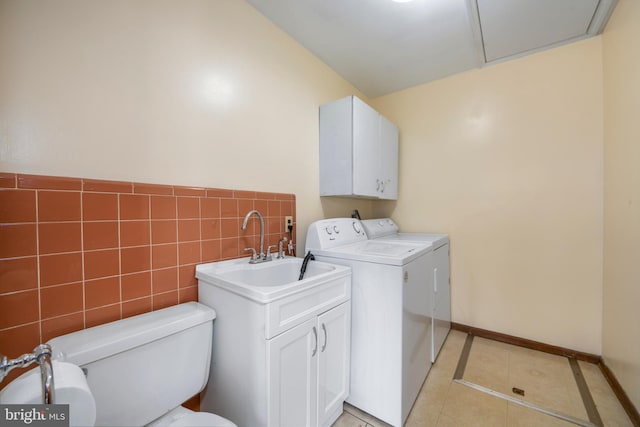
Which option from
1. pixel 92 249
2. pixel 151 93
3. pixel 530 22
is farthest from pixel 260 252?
pixel 530 22

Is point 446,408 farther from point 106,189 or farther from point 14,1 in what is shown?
point 14,1

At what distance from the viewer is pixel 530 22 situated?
5.60 feet

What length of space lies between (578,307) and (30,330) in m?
3.26

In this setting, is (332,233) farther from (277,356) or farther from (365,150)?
(277,356)

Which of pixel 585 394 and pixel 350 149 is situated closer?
pixel 585 394

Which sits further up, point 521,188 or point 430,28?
point 430,28

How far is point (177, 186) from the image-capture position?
4.08 feet

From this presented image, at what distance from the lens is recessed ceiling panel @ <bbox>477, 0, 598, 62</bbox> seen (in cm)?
156

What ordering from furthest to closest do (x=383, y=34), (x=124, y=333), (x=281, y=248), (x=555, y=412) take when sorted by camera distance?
(x=383, y=34) → (x=281, y=248) → (x=555, y=412) → (x=124, y=333)

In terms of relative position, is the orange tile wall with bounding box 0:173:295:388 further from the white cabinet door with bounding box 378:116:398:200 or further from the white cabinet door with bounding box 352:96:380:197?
the white cabinet door with bounding box 378:116:398:200

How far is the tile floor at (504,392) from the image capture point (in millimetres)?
1397

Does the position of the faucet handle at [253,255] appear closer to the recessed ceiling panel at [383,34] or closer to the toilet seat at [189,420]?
the toilet seat at [189,420]

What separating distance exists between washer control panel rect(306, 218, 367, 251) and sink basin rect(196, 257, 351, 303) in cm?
19

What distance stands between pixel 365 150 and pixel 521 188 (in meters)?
1.40
